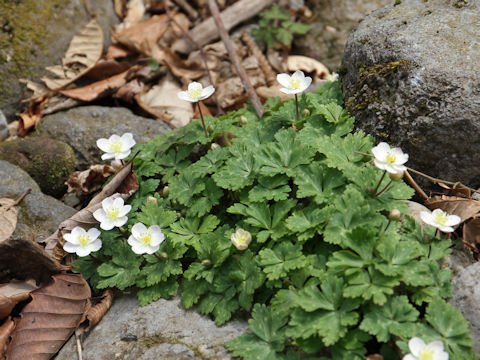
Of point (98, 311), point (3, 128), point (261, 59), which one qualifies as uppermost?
point (3, 128)

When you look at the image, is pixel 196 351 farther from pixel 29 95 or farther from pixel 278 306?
pixel 29 95

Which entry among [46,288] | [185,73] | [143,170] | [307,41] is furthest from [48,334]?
[307,41]

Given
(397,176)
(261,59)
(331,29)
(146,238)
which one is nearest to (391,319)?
(397,176)

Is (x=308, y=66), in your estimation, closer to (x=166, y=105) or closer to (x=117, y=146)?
(x=166, y=105)

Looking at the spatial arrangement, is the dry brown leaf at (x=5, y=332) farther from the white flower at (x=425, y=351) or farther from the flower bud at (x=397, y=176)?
the flower bud at (x=397, y=176)

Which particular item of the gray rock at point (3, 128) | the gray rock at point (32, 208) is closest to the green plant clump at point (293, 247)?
the gray rock at point (32, 208)

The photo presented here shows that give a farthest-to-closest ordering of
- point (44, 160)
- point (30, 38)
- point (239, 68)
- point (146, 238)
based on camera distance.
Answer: point (30, 38) → point (239, 68) → point (44, 160) → point (146, 238)

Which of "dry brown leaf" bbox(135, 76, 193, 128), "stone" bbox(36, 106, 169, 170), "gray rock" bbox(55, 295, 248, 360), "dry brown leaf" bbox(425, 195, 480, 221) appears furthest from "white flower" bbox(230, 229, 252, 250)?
"dry brown leaf" bbox(135, 76, 193, 128)

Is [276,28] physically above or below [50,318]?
above
